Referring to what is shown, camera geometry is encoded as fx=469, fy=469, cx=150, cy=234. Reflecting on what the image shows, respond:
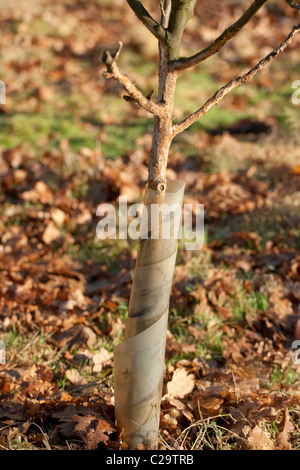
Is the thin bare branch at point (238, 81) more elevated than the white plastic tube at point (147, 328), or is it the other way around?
the thin bare branch at point (238, 81)

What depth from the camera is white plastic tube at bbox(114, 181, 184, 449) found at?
6.14ft

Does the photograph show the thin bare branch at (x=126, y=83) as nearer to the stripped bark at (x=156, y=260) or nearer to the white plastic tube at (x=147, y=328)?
the stripped bark at (x=156, y=260)

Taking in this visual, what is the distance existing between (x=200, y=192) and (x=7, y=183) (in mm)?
1946

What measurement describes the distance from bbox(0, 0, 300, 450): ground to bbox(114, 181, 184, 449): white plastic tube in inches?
8.2

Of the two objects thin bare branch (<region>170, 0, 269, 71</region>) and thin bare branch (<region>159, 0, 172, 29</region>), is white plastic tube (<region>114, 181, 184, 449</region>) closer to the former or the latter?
thin bare branch (<region>170, 0, 269, 71</region>)

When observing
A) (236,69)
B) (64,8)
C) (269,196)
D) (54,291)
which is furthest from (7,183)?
(64,8)

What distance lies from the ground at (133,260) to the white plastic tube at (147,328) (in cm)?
21

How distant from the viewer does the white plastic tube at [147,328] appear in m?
1.87

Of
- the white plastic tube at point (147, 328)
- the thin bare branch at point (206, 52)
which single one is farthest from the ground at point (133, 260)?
→ the thin bare branch at point (206, 52)

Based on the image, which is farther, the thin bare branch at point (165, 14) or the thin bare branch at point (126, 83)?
the thin bare branch at point (165, 14)

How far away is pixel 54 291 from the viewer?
11.0 feet

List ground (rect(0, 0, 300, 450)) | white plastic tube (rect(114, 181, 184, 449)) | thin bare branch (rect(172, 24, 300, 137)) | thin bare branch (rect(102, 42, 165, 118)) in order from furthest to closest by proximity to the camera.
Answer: ground (rect(0, 0, 300, 450)) < white plastic tube (rect(114, 181, 184, 449)) < thin bare branch (rect(172, 24, 300, 137)) < thin bare branch (rect(102, 42, 165, 118))

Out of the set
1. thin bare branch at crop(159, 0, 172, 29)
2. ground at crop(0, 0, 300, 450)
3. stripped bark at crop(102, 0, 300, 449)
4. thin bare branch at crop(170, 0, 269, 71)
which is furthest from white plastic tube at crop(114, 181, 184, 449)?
thin bare branch at crop(159, 0, 172, 29)

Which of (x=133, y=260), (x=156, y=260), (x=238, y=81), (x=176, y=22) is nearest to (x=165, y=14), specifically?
(x=176, y=22)
